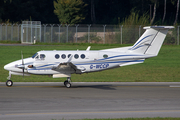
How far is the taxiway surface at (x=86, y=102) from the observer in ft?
36.6

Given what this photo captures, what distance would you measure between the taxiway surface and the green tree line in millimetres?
33551

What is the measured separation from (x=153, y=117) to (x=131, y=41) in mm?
35584

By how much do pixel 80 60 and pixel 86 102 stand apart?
485 centimetres

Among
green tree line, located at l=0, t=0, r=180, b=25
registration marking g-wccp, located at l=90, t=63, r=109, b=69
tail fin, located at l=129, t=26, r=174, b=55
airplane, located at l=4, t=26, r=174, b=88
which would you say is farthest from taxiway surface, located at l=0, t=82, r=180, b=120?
green tree line, located at l=0, t=0, r=180, b=25

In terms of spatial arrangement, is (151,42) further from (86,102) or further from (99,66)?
(86,102)

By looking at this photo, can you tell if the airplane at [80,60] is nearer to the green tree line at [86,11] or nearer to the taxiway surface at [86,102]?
the taxiway surface at [86,102]

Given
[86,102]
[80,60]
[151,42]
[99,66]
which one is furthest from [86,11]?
[86,102]

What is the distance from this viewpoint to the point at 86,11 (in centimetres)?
6469

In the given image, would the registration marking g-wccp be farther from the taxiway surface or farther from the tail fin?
the tail fin

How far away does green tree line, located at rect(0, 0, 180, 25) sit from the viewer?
2298 inches

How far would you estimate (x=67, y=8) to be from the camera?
191ft

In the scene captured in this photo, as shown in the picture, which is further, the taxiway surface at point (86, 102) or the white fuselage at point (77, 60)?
the white fuselage at point (77, 60)

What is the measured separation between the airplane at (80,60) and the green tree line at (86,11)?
30857mm

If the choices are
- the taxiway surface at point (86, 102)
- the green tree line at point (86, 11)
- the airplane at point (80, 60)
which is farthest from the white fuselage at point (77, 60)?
the green tree line at point (86, 11)
